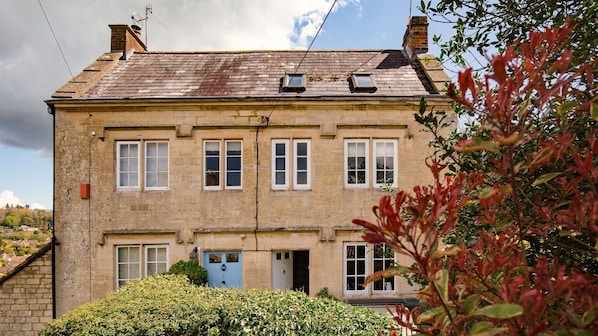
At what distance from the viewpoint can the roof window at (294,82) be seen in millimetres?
10727

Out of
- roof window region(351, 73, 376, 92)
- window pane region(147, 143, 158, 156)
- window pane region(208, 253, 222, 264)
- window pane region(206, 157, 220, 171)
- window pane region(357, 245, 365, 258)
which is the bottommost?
window pane region(208, 253, 222, 264)

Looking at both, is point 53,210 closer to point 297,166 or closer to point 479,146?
point 297,166

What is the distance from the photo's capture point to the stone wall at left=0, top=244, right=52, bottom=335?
9.87 metres

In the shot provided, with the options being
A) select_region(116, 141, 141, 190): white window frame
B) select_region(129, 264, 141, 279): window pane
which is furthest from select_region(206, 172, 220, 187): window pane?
select_region(129, 264, 141, 279): window pane

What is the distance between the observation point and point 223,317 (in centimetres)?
618

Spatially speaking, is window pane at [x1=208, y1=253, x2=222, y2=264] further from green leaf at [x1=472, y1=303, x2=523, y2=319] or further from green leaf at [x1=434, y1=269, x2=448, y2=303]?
green leaf at [x1=472, y1=303, x2=523, y2=319]

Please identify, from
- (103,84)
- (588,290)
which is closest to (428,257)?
(588,290)

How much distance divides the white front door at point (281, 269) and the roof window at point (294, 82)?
5096 mm

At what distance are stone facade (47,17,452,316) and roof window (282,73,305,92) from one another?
274 mm

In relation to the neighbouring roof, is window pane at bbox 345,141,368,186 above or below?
above

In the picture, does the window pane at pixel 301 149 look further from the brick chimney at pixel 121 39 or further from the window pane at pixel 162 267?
the brick chimney at pixel 121 39

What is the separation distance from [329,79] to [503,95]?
10380 mm

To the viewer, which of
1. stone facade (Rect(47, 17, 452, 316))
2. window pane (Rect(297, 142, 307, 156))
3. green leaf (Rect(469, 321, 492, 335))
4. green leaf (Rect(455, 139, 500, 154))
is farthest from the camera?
window pane (Rect(297, 142, 307, 156))

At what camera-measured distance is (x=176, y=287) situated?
7438mm
